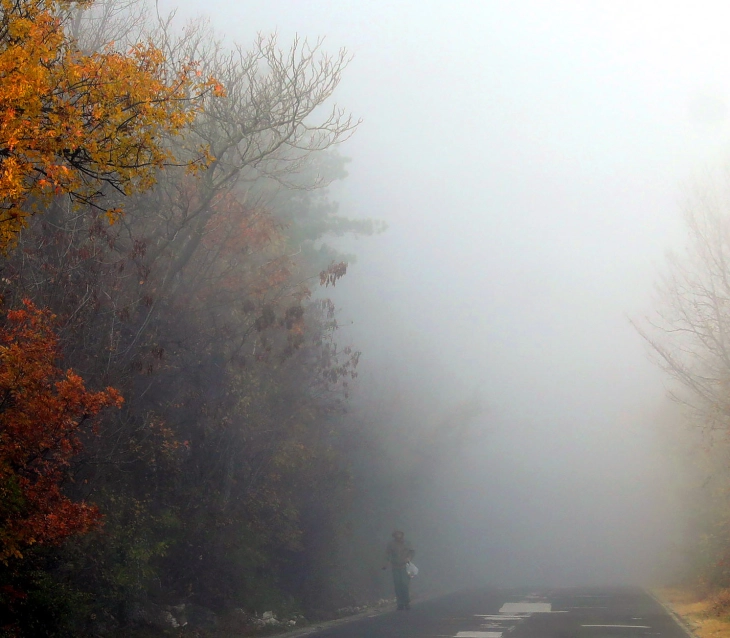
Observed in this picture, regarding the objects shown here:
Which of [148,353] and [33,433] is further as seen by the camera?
[148,353]

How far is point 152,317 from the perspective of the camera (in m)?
15.3

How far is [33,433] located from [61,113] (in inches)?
141

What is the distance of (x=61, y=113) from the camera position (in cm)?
743

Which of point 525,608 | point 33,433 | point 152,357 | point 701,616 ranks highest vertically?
point 152,357

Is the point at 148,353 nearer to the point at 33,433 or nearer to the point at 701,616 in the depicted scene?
the point at 33,433

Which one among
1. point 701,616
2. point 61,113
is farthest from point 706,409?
point 61,113

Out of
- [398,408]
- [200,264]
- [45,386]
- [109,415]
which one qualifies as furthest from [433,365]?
[45,386]

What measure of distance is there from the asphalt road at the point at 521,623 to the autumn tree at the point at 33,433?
5.47 meters

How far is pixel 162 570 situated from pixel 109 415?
15.4 ft

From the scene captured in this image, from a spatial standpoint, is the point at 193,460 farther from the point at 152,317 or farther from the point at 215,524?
the point at 152,317

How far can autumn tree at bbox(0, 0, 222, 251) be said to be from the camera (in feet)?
22.3

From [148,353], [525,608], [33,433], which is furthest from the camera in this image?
[525,608]

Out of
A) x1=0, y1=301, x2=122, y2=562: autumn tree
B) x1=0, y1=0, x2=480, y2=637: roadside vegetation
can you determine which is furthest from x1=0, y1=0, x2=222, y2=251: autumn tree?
x1=0, y1=301, x2=122, y2=562: autumn tree

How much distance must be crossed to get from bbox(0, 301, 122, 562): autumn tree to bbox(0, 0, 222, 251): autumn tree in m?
1.67
